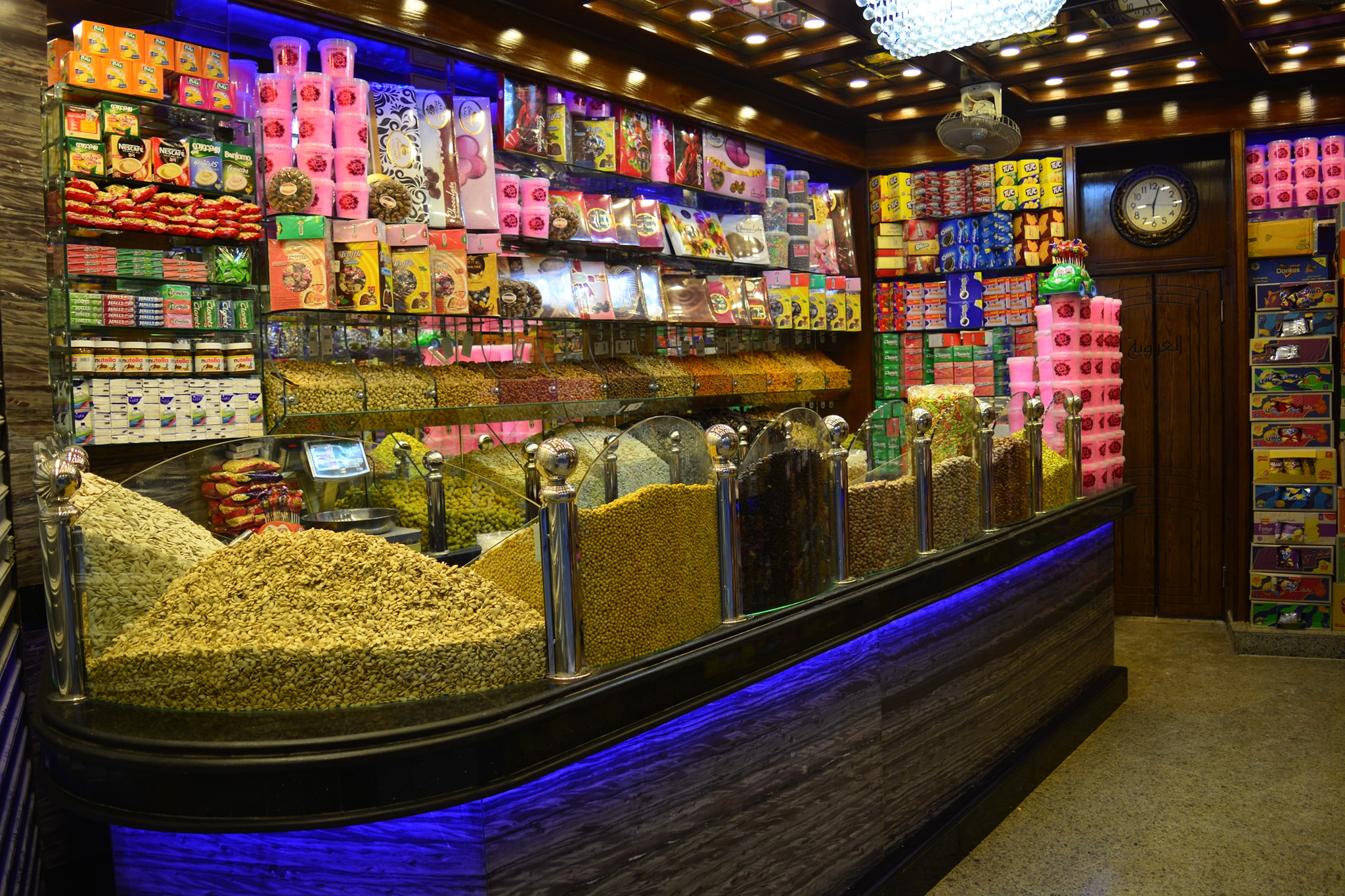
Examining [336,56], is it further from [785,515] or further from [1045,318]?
[1045,318]

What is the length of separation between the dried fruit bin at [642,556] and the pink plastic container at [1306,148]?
515cm

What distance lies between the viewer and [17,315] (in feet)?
8.74

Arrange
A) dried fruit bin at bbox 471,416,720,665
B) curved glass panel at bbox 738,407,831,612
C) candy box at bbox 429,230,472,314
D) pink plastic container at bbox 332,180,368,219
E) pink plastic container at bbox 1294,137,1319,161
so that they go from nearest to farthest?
dried fruit bin at bbox 471,416,720,665 < curved glass panel at bbox 738,407,831,612 < pink plastic container at bbox 332,180,368,219 < candy box at bbox 429,230,472,314 < pink plastic container at bbox 1294,137,1319,161

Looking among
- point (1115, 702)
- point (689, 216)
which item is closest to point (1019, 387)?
point (1115, 702)

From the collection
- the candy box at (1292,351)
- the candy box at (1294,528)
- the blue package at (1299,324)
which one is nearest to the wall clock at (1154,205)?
the blue package at (1299,324)

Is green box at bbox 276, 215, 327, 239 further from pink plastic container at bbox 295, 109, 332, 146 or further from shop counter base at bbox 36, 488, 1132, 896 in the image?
shop counter base at bbox 36, 488, 1132, 896

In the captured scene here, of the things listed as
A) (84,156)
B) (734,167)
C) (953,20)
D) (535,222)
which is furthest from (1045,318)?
(84,156)

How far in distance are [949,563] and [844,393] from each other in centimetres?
383

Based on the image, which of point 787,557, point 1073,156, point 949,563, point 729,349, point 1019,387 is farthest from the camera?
point 1073,156

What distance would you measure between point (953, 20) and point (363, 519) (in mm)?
2303

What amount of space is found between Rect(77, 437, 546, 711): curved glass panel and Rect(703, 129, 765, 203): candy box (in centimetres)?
385

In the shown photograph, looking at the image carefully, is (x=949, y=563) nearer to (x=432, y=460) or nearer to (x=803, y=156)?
(x=432, y=460)

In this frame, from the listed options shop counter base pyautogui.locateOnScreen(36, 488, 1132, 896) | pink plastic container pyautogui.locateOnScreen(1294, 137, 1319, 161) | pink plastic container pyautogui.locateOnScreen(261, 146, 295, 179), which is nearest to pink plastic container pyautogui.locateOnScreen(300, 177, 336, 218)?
pink plastic container pyautogui.locateOnScreen(261, 146, 295, 179)

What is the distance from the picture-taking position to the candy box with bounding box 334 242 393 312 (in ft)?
11.3
